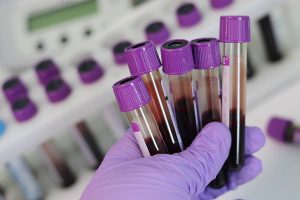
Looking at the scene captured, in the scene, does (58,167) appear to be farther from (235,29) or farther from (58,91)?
(235,29)

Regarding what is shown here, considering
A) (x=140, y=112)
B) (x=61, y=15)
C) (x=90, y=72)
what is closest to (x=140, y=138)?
(x=140, y=112)

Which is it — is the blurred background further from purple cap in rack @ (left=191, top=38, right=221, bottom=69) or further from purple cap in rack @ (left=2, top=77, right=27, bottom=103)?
purple cap in rack @ (left=191, top=38, right=221, bottom=69)

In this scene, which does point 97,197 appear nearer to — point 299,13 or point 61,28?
point 61,28

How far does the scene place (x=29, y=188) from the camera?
0.59 m

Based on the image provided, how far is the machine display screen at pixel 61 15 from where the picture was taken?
643mm

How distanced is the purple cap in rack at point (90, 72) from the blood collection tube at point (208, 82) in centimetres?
19

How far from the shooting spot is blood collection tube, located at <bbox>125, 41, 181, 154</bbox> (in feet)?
1.08

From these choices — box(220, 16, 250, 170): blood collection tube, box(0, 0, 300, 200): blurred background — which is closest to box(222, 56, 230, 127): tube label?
box(220, 16, 250, 170): blood collection tube

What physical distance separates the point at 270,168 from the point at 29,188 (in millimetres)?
345

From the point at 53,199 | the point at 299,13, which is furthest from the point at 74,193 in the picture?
the point at 299,13

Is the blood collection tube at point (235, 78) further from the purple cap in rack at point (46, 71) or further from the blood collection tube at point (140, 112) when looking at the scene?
the purple cap in rack at point (46, 71)

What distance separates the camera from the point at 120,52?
54 centimetres

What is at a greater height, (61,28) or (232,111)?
(61,28)

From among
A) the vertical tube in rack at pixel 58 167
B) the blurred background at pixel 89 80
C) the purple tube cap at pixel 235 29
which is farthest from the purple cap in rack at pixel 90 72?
the purple tube cap at pixel 235 29
